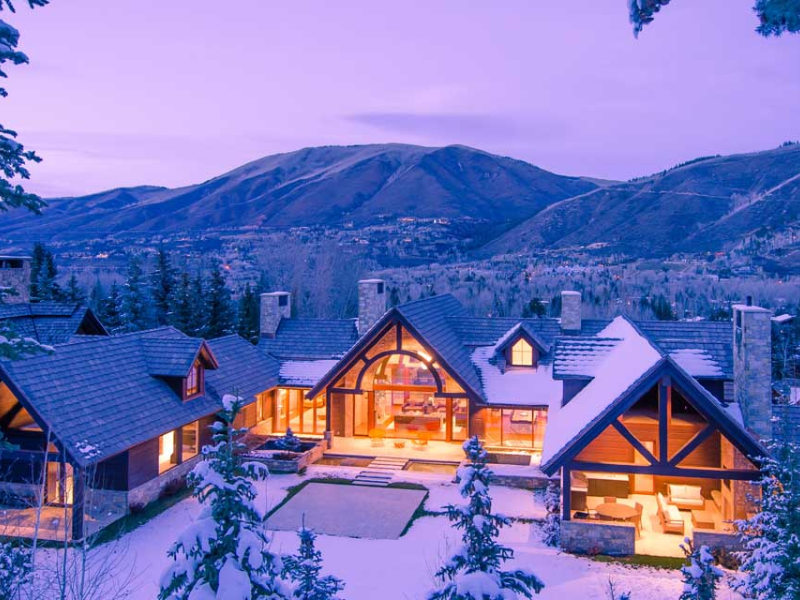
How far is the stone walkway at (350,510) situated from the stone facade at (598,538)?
15.1ft

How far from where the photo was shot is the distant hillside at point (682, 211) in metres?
118

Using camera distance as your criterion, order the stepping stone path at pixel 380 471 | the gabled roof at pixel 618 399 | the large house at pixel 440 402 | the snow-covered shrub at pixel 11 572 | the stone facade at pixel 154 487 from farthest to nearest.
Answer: the stepping stone path at pixel 380 471 → the stone facade at pixel 154 487 → the large house at pixel 440 402 → the gabled roof at pixel 618 399 → the snow-covered shrub at pixel 11 572

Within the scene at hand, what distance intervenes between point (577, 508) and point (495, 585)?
13.1m

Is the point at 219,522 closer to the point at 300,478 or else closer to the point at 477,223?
the point at 300,478

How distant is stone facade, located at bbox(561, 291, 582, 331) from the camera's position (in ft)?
99.0

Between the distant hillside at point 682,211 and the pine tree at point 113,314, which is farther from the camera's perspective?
the distant hillside at point 682,211

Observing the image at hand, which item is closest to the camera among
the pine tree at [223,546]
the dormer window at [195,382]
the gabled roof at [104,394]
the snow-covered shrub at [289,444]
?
the pine tree at [223,546]

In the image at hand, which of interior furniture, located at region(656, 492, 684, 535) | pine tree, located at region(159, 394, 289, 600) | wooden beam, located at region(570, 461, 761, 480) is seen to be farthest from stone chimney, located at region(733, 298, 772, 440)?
pine tree, located at region(159, 394, 289, 600)

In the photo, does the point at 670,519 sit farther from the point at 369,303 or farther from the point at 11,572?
the point at 369,303

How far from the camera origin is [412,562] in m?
16.5

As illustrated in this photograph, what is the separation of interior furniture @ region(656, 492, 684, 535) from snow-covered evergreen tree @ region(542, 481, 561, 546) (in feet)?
9.30

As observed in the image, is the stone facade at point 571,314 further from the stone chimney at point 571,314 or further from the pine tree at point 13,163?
the pine tree at point 13,163

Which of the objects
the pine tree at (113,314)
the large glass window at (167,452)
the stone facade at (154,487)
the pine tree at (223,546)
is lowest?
the stone facade at (154,487)

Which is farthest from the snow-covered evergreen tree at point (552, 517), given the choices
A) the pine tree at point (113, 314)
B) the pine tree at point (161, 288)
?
the pine tree at point (161, 288)
